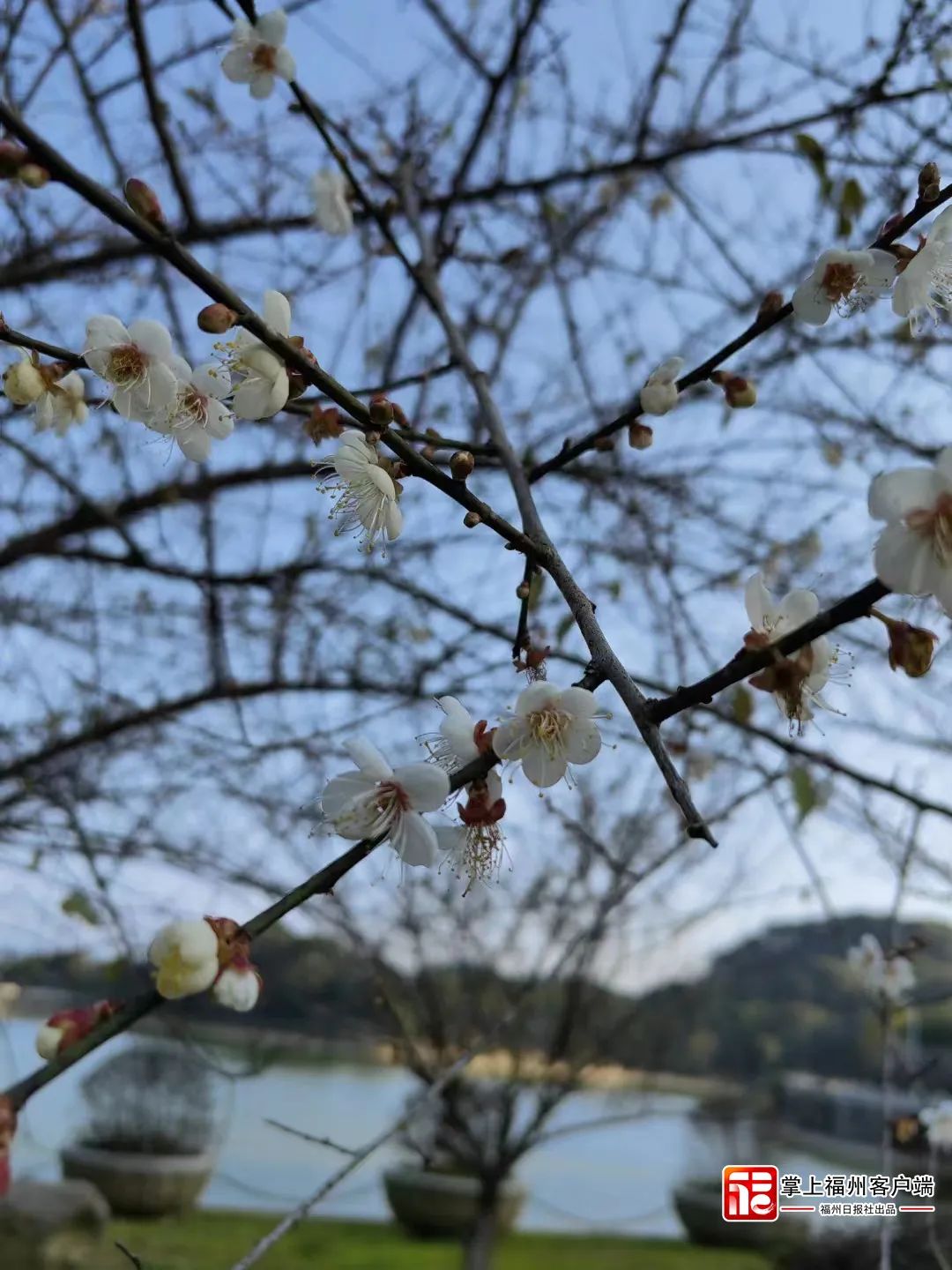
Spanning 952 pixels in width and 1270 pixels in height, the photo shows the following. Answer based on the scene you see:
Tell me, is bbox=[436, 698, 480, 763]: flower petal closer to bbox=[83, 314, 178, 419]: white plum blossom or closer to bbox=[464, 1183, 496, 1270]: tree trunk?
bbox=[83, 314, 178, 419]: white plum blossom

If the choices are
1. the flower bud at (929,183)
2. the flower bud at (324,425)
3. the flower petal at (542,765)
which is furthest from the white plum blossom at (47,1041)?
the flower bud at (929,183)

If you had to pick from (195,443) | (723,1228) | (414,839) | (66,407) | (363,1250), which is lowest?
(363,1250)

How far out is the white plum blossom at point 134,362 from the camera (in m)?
0.73

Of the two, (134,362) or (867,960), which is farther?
(867,960)

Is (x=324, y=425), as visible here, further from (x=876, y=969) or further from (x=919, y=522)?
(x=876, y=969)

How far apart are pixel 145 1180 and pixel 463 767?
5.25 meters

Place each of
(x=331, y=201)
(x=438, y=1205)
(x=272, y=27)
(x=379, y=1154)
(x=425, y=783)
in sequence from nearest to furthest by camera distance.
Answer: (x=425, y=783)
(x=272, y=27)
(x=331, y=201)
(x=438, y=1205)
(x=379, y=1154)

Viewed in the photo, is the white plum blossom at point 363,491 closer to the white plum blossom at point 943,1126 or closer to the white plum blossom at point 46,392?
the white plum blossom at point 46,392

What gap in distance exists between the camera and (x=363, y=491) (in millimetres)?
768

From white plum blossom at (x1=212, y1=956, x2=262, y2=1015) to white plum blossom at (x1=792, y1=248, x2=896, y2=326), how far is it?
2.09 ft

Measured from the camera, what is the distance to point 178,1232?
4.59 m

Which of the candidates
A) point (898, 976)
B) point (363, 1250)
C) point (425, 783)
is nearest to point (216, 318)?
point (425, 783)

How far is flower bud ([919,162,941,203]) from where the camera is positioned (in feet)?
2.28

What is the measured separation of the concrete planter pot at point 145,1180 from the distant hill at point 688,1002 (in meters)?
0.83
